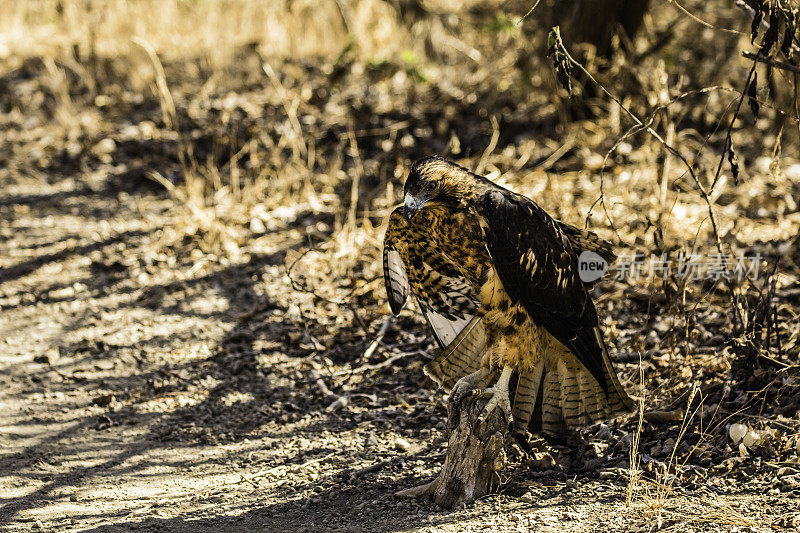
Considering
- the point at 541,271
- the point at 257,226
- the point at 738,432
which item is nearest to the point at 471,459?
the point at 541,271

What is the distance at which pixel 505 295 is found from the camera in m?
3.43

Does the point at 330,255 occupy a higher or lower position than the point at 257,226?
lower

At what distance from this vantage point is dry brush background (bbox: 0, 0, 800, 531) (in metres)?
3.65

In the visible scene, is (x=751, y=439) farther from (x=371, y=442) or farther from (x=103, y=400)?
(x=103, y=400)

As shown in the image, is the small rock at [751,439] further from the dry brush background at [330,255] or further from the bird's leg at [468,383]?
the bird's leg at [468,383]

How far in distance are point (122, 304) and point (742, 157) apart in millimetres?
5597

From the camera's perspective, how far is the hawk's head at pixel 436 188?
3299 millimetres

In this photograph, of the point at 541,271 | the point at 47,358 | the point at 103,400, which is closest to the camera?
the point at 541,271

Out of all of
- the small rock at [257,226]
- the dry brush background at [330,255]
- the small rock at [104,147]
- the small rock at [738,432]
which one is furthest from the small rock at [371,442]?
the small rock at [104,147]

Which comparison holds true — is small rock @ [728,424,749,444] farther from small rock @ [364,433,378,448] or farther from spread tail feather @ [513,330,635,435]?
small rock @ [364,433,378,448]

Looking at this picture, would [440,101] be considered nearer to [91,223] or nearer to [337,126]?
[337,126]

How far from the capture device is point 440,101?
8.38m

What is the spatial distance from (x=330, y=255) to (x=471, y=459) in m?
2.88

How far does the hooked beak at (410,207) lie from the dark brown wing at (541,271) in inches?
10.6
